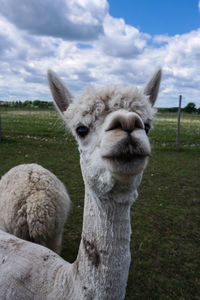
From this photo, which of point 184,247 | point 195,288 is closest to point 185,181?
point 184,247

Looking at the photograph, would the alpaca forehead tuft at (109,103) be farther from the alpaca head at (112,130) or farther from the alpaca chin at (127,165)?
the alpaca chin at (127,165)

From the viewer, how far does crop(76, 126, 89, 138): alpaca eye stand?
145 cm

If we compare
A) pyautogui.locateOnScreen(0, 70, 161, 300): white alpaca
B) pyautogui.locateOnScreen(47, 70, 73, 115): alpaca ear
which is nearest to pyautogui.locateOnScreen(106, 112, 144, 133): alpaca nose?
pyautogui.locateOnScreen(0, 70, 161, 300): white alpaca

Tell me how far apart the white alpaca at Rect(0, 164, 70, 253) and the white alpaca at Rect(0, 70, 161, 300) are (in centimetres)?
95

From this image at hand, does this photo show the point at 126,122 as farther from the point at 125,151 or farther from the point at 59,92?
the point at 59,92

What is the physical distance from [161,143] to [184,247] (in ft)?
29.2

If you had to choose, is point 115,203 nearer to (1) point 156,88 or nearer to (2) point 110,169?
(2) point 110,169

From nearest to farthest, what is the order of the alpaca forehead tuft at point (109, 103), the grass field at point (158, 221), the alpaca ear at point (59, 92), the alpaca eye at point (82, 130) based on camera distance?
the alpaca forehead tuft at point (109, 103)
the alpaca eye at point (82, 130)
the alpaca ear at point (59, 92)
the grass field at point (158, 221)

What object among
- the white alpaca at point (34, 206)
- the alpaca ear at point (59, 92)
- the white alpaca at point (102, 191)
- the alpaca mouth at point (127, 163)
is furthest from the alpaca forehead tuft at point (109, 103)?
the white alpaca at point (34, 206)

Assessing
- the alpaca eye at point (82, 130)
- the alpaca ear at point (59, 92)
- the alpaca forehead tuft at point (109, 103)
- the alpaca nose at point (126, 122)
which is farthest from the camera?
the alpaca ear at point (59, 92)

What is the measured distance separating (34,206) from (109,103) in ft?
6.46

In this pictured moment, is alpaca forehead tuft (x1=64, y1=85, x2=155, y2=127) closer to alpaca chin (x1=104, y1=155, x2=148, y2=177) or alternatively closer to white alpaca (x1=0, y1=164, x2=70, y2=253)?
alpaca chin (x1=104, y1=155, x2=148, y2=177)

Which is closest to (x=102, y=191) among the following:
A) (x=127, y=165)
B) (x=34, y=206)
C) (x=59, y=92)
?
(x=127, y=165)

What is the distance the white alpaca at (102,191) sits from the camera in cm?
121
